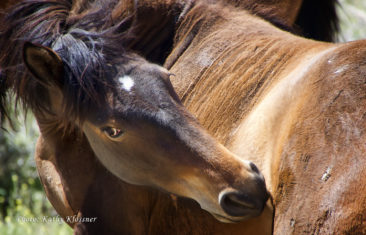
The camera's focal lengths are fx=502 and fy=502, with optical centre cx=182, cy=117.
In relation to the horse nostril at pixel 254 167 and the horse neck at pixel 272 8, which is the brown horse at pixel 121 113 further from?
the horse neck at pixel 272 8

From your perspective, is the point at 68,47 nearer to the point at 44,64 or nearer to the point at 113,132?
the point at 44,64

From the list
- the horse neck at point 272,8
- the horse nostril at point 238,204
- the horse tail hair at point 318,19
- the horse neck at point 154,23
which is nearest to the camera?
the horse nostril at point 238,204

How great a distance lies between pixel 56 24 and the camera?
222cm

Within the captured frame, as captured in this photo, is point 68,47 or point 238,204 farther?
point 68,47

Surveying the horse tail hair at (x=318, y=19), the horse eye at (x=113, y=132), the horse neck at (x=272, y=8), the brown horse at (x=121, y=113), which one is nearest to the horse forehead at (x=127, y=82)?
the brown horse at (x=121, y=113)

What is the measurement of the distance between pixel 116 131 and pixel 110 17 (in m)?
0.66

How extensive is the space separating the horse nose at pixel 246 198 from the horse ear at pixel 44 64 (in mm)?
839

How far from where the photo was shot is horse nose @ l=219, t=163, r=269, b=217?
185cm

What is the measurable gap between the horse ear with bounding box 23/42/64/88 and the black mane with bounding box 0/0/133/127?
0.04 meters

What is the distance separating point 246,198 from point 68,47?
963 millimetres

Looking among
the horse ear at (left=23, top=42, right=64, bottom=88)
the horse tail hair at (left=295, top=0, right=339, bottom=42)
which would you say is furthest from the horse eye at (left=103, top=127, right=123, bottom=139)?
the horse tail hair at (left=295, top=0, right=339, bottom=42)

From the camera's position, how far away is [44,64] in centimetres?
205

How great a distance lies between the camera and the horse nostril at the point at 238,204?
185 centimetres

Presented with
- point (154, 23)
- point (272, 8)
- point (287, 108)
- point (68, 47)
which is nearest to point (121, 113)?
point (68, 47)
